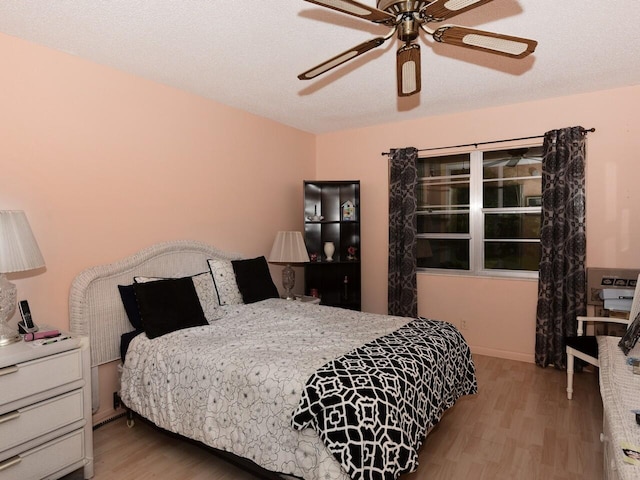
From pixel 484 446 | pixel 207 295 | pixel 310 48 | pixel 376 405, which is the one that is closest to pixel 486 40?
pixel 310 48

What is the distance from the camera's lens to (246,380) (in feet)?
6.70

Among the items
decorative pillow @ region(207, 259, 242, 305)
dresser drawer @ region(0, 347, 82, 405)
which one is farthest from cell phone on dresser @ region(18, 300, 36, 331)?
decorative pillow @ region(207, 259, 242, 305)

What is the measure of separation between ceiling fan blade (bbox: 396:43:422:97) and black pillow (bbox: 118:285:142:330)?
2272 mm

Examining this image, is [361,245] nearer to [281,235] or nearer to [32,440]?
[281,235]

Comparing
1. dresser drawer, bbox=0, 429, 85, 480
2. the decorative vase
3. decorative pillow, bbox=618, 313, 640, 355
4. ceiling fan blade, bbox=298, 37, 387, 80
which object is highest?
ceiling fan blade, bbox=298, 37, 387, 80

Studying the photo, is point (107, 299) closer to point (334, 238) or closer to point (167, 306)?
point (167, 306)

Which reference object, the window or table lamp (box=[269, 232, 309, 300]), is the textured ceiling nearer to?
the window

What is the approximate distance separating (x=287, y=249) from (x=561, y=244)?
103 inches

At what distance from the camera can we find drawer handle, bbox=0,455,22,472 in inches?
73.9

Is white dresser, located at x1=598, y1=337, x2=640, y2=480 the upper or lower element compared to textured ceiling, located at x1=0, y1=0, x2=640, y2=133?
lower

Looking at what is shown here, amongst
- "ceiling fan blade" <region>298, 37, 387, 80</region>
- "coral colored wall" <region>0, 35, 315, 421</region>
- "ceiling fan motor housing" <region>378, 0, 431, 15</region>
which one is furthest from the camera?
"coral colored wall" <region>0, 35, 315, 421</region>

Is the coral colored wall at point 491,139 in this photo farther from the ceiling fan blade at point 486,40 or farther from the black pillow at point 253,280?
the ceiling fan blade at point 486,40

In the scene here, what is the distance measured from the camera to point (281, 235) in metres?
4.16

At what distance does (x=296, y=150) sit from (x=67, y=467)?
372 centimetres
